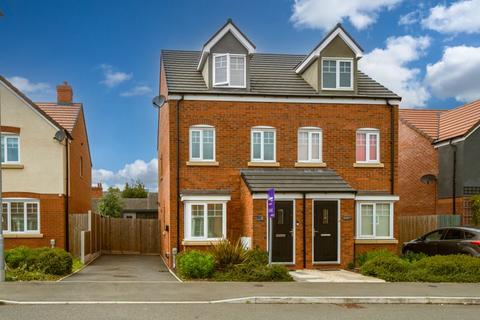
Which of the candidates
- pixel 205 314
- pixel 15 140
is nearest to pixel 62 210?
pixel 15 140

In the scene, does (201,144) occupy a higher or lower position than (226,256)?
higher

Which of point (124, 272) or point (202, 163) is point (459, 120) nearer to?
point (202, 163)

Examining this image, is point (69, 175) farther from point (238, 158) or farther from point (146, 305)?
point (146, 305)

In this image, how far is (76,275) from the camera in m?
17.9

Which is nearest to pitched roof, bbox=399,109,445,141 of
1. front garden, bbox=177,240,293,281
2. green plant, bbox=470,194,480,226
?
green plant, bbox=470,194,480,226

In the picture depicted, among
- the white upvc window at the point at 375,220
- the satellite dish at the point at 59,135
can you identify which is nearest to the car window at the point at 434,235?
the white upvc window at the point at 375,220

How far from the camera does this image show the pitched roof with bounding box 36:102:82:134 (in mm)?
26094

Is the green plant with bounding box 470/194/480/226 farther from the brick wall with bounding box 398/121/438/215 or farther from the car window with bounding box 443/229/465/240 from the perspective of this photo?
the car window with bounding box 443/229/465/240

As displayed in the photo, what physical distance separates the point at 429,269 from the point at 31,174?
15.4m

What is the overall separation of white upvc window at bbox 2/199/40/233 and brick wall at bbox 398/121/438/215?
55.4 feet

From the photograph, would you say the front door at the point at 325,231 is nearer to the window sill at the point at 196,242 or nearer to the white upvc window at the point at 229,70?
the window sill at the point at 196,242

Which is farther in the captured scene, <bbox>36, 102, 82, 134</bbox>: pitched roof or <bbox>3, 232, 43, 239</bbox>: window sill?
<bbox>36, 102, 82, 134</bbox>: pitched roof

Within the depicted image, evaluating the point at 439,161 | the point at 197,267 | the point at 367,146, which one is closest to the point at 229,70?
the point at 367,146

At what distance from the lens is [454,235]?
19.7m
